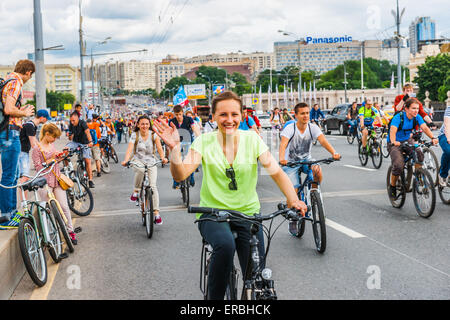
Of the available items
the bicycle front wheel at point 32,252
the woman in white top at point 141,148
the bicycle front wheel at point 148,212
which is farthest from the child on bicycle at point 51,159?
the bicycle front wheel at point 32,252

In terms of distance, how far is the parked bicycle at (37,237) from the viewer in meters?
5.23

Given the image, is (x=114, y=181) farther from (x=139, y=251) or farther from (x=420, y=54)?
(x=420, y=54)

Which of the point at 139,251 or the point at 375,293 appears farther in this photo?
the point at 139,251

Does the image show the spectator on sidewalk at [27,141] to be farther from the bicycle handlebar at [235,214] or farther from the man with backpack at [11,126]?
the bicycle handlebar at [235,214]

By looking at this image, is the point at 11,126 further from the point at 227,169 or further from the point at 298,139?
the point at 227,169

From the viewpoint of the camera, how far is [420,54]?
130 meters

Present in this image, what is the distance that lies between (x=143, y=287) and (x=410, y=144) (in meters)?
4.88

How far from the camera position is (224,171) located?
3.55 meters

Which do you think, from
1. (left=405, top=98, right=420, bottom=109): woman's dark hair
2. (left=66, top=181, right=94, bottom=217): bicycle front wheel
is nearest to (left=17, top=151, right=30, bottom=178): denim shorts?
(left=66, top=181, right=94, bottom=217): bicycle front wheel

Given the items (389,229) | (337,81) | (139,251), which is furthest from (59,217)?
(337,81)

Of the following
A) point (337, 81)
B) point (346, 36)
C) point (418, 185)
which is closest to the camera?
point (418, 185)

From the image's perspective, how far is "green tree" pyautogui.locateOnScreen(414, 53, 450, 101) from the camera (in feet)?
277

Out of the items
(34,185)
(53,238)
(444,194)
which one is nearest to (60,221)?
(53,238)

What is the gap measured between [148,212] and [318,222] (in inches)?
92.8
